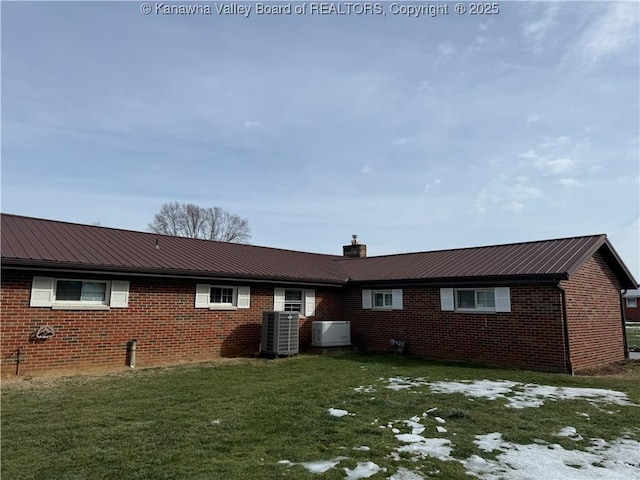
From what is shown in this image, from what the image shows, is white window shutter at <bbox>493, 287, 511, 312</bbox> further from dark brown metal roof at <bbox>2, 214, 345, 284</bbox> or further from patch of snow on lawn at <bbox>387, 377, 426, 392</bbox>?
dark brown metal roof at <bbox>2, 214, 345, 284</bbox>

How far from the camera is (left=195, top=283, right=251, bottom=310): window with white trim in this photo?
1244 cm

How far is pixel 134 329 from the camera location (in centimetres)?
1105

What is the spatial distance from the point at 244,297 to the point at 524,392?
8.32 meters

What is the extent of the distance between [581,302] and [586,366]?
171 centimetres

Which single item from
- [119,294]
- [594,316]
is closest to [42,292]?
[119,294]

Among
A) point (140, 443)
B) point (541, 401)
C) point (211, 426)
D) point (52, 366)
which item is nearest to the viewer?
point (140, 443)

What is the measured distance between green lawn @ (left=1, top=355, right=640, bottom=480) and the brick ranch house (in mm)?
1421

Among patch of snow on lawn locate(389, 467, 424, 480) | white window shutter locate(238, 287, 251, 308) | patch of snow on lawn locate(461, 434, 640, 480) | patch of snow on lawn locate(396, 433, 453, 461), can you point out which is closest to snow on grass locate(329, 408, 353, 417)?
patch of snow on lawn locate(396, 433, 453, 461)

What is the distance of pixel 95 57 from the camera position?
9.51 m

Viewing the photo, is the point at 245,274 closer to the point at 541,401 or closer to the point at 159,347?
the point at 159,347

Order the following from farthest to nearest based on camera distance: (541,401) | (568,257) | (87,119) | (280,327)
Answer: (280,327), (568,257), (87,119), (541,401)

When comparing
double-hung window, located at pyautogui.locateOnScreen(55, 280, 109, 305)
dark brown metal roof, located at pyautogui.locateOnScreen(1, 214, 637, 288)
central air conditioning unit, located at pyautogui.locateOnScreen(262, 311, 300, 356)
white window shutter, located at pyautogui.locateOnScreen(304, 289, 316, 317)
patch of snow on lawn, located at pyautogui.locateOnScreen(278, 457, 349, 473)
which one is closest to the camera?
patch of snow on lawn, located at pyautogui.locateOnScreen(278, 457, 349, 473)

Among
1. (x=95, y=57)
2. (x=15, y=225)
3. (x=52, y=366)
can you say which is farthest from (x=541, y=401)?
(x=15, y=225)

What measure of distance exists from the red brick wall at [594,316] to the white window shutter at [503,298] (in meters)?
1.40
